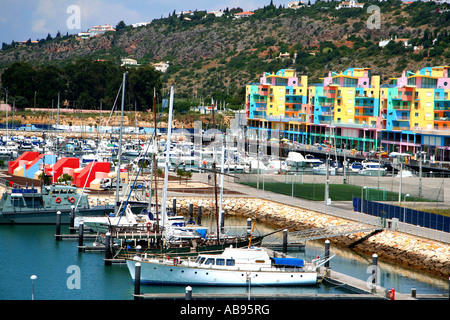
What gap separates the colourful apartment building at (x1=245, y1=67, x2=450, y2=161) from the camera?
8844 centimetres

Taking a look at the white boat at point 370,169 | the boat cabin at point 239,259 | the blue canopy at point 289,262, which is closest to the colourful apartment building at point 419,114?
the white boat at point 370,169

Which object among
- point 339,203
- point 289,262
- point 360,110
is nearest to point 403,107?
point 360,110

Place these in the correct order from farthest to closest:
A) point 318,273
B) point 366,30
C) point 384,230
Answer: point 366,30 → point 384,230 → point 318,273

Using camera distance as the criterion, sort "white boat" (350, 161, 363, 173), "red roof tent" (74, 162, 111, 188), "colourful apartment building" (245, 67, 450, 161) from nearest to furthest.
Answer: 1. "red roof tent" (74, 162, 111, 188)
2. "white boat" (350, 161, 363, 173)
3. "colourful apartment building" (245, 67, 450, 161)

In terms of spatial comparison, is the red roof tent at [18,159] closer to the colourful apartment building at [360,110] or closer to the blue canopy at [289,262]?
the colourful apartment building at [360,110]

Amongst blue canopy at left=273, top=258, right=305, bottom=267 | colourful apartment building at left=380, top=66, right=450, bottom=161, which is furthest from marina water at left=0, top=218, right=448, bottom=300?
colourful apartment building at left=380, top=66, right=450, bottom=161

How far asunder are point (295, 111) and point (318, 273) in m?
80.7

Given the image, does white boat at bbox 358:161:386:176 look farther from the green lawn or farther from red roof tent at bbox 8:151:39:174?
red roof tent at bbox 8:151:39:174

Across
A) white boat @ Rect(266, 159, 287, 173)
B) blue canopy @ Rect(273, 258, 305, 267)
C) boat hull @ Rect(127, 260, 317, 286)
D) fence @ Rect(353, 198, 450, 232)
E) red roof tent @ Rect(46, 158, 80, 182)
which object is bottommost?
boat hull @ Rect(127, 260, 317, 286)

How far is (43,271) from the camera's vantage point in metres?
36.5

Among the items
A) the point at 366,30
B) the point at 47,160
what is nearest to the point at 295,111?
the point at 47,160

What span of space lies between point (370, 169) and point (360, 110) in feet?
87.6

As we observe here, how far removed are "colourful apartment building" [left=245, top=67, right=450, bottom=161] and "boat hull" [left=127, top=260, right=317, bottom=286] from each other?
50.8m
